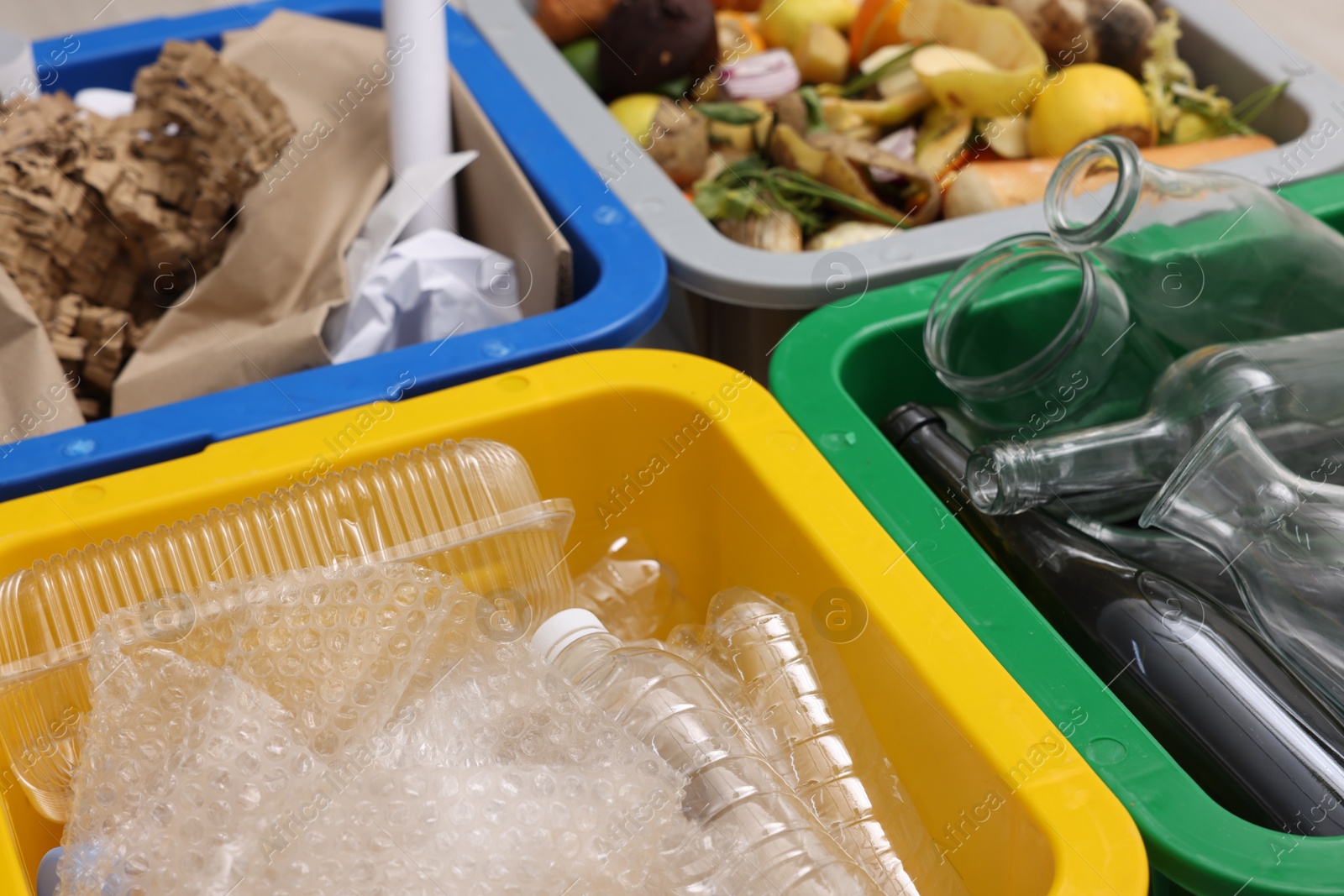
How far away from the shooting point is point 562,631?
0.49 metres

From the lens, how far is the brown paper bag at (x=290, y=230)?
68 centimetres

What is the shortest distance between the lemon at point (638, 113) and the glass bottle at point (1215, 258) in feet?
1.35

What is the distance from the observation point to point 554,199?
75 cm

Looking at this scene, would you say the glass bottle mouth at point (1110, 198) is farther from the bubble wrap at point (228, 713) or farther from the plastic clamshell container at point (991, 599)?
the bubble wrap at point (228, 713)

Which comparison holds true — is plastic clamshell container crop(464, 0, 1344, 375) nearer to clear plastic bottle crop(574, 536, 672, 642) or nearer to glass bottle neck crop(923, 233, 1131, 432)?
glass bottle neck crop(923, 233, 1131, 432)

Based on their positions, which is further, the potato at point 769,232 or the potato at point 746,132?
the potato at point 746,132

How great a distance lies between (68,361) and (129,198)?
0.12m

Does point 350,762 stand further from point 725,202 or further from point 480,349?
point 725,202

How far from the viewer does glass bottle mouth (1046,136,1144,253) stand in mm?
564

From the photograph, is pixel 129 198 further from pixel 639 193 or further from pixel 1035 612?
pixel 1035 612

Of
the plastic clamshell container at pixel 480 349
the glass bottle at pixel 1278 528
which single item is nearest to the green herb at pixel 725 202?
the plastic clamshell container at pixel 480 349

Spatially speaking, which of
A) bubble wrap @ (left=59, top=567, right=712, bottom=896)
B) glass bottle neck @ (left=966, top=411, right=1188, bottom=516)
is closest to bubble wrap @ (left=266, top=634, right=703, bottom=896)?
bubble wrap @ (left=59, top=567, right=712, bottom=896)

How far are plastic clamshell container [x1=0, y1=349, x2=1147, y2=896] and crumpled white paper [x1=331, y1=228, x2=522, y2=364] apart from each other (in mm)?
160

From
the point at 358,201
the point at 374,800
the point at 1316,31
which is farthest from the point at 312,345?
the point at 1316,31
